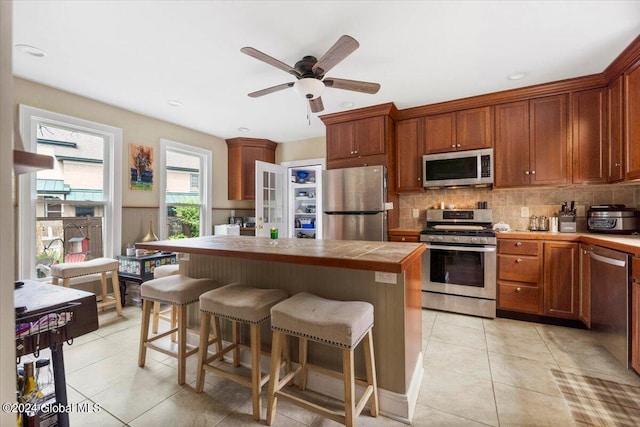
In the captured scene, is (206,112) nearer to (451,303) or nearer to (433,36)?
(433,36)

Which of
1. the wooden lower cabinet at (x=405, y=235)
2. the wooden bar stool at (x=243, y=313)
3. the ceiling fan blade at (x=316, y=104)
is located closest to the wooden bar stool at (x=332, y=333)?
the wooden bar stool at (x=243, y=313)

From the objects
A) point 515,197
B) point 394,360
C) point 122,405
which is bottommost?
point 122,405

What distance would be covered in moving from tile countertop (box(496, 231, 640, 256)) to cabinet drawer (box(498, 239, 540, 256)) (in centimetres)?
5

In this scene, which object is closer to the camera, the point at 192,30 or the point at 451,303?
the point at 192,30

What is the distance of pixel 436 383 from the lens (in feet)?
6.06

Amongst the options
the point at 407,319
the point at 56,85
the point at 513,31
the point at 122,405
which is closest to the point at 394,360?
the point at 407,319

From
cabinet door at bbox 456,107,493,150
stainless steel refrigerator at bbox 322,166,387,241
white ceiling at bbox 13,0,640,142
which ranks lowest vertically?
stainless steel refrigerator at bbox 322,166,387,241

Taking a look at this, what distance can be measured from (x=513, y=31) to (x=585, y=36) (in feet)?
1.95

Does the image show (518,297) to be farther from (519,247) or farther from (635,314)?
(635,314)

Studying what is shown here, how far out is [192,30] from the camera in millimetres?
2078

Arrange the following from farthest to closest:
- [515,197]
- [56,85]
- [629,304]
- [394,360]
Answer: [515,197] → [56,85] → [629,304] → [394,360]

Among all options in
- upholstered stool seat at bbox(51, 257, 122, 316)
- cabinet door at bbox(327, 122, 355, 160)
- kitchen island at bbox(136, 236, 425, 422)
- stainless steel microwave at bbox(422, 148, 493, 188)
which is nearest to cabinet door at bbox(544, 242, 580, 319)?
stainless steel microwave at bbox(422, 148, 493, 188)

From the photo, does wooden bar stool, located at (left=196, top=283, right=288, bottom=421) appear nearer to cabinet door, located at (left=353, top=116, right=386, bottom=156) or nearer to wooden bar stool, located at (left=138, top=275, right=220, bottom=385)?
wooden bar stool, located at (left=138, top=275, right=220, bottom=385)

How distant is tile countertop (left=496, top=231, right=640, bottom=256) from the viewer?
195 centimetres
